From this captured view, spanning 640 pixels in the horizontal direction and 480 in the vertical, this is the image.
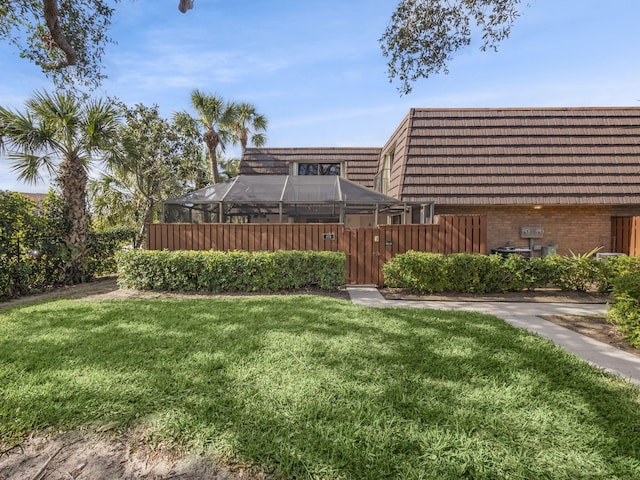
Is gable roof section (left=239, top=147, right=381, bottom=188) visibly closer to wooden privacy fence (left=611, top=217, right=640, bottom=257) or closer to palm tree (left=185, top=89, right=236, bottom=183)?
palm tree (left=185, top=89, right=236, bottom=183)

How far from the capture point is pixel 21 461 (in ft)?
7.20

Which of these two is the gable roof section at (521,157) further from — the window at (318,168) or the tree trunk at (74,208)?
the tree trunk at (74,208)

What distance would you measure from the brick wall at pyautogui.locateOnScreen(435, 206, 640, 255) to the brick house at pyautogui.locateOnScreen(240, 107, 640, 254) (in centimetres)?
3

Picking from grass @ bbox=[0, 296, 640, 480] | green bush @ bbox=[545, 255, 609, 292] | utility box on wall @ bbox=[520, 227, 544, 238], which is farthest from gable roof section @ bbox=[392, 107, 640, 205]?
grass @ bbox=[0, 296, 640, 480]

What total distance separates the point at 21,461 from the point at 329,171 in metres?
17.3

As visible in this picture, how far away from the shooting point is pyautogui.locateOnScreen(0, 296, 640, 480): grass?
2.17 metres

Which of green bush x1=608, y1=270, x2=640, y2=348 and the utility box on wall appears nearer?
green bush x1=608, y1=270, x2=640, y2=348

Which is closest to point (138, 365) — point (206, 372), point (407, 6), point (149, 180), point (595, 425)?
point (206, 372)

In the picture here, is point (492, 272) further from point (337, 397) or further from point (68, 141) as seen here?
point (68, 141)

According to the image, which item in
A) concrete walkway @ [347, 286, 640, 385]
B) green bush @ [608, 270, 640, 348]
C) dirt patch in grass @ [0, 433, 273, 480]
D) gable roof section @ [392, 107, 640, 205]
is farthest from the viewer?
gable roof section @ [392, 107, 640, 205]

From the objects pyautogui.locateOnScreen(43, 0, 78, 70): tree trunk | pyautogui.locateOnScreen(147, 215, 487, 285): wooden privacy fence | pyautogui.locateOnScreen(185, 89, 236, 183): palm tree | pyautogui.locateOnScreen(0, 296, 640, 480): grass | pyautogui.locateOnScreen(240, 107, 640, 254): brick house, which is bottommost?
pyautogui.locateOnScreen(0, 296, 640, 480): grass

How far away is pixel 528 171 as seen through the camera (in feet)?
39.1

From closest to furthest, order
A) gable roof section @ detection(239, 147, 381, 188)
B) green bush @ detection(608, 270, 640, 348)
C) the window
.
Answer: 1. green bush @ detection(608, 270, 640, 348)
2. gable roof section @ detection(239, 147, 381, 188)
3. the window

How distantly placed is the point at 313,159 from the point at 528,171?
10477 millimetres
